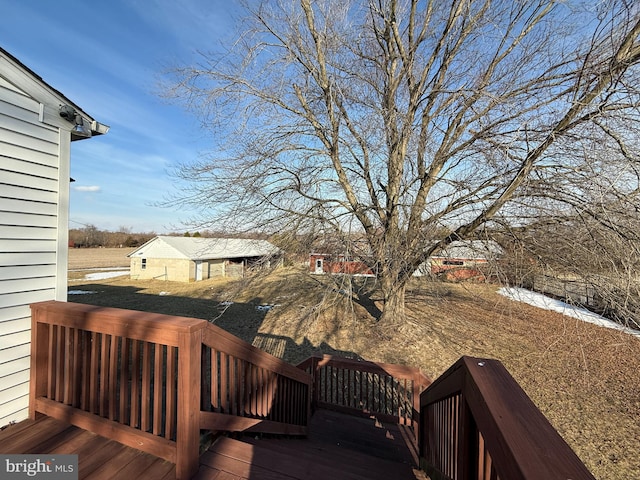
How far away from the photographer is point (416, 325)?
8.69 meters

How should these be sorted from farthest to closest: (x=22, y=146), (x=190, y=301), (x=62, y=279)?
(x=190, y=301) → (x=62, y=279) → (x=22, y=146)

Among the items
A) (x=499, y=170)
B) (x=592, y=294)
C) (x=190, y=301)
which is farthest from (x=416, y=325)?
(x=190, y=301)

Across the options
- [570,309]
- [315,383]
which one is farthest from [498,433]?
[570,309]

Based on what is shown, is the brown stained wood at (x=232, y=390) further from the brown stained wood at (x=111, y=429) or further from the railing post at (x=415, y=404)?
the railing post at (x=415, y=404)

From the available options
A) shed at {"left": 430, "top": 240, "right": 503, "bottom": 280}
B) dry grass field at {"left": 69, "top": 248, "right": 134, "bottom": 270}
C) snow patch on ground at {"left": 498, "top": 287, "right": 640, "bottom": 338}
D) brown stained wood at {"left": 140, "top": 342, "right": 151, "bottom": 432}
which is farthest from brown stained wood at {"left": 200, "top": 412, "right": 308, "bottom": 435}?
dry grass field at {"left": 69, "top": 248, "right": 134, "bottom": 270}

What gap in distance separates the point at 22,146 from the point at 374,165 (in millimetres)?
6546

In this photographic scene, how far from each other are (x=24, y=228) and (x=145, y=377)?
192 centimetres

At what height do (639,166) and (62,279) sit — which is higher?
(639,166)

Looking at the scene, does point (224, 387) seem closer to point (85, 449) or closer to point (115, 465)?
point (115, 465)

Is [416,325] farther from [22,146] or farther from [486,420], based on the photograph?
[22,146]

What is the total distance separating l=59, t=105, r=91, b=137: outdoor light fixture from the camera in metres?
2.81

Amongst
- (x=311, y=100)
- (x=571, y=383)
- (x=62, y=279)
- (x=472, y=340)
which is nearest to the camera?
(x=62, y=279)

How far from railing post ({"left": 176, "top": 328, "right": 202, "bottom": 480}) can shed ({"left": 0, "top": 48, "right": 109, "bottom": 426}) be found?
189 centimetres

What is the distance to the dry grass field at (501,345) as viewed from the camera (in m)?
4.70
